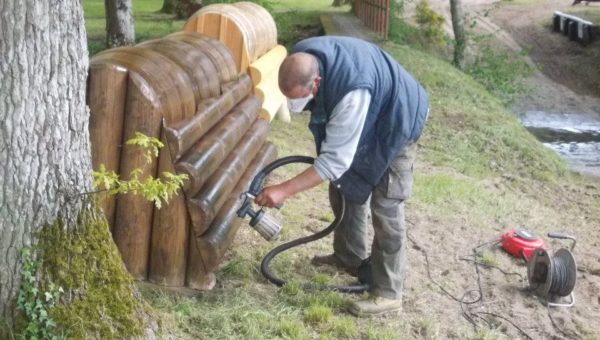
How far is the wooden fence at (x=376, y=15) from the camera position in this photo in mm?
17922

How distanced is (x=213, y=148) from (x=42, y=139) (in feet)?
6.52

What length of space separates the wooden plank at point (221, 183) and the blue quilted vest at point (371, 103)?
77 cm

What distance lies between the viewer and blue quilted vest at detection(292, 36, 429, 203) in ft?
13.8

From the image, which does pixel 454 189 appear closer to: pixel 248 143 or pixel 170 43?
pixel 248 143

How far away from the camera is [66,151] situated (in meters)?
3.24

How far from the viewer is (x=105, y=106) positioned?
4250 mm

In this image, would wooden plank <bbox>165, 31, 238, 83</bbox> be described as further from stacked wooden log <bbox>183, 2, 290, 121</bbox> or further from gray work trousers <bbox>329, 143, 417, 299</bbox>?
Answer: gray work trousers <bbox>329, 143, 417, 299</bbox>

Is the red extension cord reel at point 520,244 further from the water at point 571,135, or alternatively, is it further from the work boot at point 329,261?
the water at point 571,135

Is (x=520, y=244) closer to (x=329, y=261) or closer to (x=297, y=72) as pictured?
(x=329, y=261)

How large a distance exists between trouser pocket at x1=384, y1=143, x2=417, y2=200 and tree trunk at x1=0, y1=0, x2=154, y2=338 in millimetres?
1913

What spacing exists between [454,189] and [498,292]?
2.62 metres

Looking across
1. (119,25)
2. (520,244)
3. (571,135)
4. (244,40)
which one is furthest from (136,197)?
(571,135)

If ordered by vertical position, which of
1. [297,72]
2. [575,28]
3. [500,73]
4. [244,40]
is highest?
[297,72]

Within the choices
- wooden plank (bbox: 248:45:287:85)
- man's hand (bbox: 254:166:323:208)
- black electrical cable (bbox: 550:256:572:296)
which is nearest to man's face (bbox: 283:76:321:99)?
man's hand (bbox: 254:166:323:208)
